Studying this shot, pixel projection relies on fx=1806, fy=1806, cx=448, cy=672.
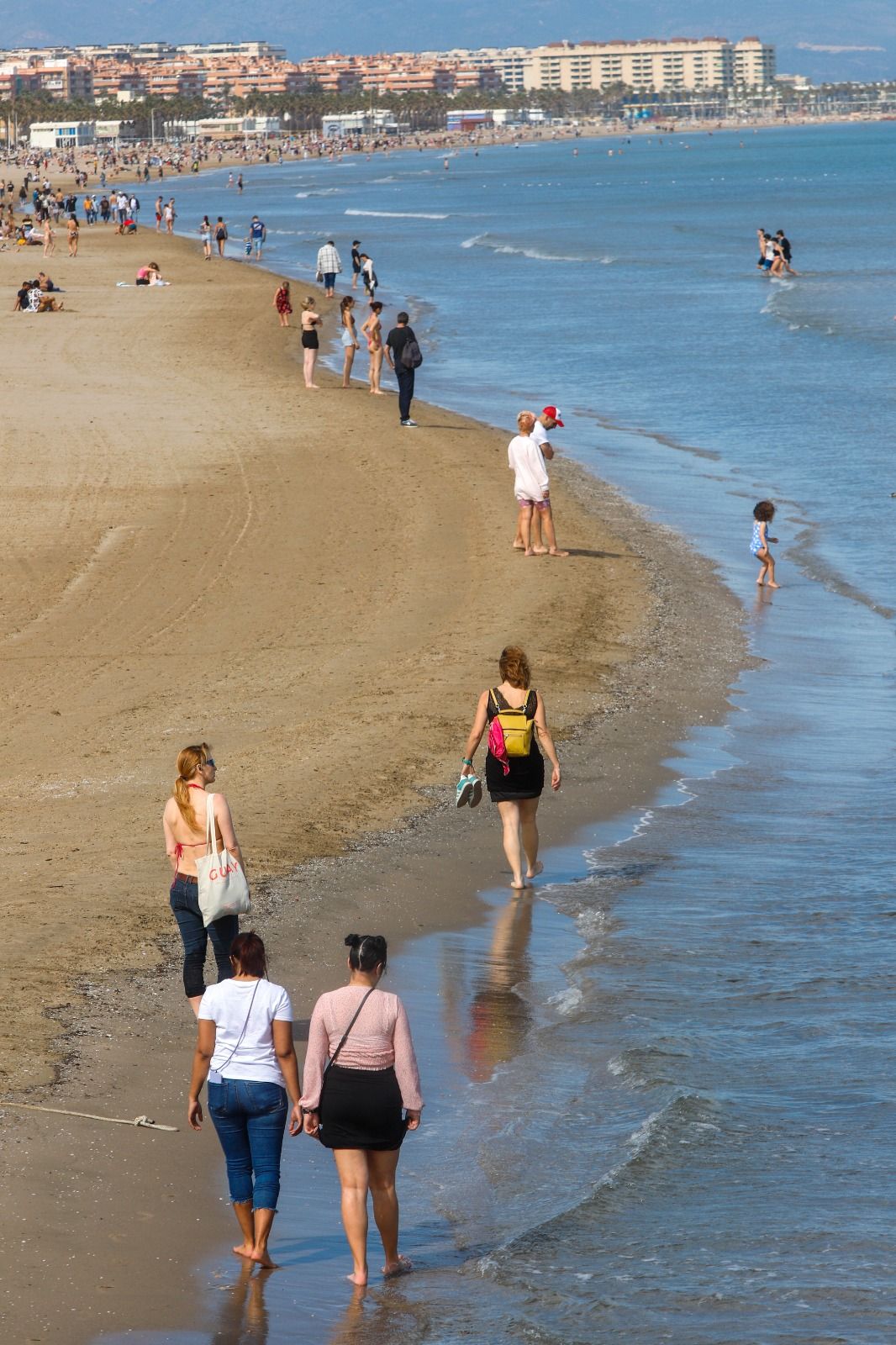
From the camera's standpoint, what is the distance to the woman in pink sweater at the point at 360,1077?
6.10 m

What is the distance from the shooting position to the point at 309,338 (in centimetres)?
3089

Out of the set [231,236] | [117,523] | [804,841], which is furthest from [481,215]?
[804,841]

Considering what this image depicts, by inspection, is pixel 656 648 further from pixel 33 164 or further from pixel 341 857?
pixel 33 164

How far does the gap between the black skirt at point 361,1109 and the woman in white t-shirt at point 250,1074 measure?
0.14 metres

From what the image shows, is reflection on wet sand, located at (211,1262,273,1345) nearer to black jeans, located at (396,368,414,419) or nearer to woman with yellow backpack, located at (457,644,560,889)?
woman with yellow backpack, located at (457,644,560,889)

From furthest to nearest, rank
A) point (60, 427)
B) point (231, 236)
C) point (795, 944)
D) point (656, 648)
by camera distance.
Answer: point (231, 236), point (60, 427), point (656, 648), point (795, 944)

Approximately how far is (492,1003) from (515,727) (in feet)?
5.43

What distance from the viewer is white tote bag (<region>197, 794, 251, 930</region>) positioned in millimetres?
7789

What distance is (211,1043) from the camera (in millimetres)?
6379

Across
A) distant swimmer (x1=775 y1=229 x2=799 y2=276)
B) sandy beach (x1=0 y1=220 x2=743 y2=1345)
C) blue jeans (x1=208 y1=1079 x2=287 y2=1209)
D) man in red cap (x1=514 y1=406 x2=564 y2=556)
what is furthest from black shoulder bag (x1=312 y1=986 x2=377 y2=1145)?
distant swimmer (x1=775 y1=229 x2=799 y2=276)

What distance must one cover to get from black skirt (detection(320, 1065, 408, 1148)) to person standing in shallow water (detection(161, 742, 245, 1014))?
1492 millimetres

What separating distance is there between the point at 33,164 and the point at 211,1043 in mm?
178611

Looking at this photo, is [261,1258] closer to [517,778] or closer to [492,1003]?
[492,1003]

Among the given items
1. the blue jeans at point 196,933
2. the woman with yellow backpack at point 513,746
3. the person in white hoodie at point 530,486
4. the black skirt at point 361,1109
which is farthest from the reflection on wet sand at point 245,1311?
the person in white hoodie at point 530,486
